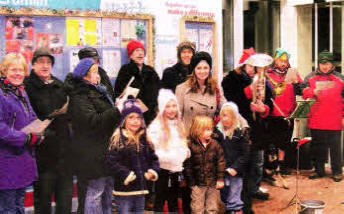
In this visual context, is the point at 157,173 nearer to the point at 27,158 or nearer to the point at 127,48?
the point at 27,158

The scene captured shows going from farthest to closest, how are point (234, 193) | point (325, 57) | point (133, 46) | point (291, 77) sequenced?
point (291, 77), point (325, 57), point (133, 46), point (234, 193)

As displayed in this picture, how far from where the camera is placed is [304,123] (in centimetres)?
862

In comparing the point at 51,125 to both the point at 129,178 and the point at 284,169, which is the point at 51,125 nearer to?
the point at 129,178

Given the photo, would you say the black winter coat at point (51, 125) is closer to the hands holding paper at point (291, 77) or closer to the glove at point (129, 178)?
the glove at point (129, 178)

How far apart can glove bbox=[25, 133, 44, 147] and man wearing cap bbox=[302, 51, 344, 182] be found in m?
4.51

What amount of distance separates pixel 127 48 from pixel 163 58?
2.43ft

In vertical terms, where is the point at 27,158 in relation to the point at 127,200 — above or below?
above

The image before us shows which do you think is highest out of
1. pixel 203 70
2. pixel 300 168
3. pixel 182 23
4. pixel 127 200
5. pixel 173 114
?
pixel 182 23

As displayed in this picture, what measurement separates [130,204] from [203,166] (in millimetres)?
889

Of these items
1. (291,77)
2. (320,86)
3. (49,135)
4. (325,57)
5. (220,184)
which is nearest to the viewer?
(49,135)

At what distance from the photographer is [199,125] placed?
15.5 feet

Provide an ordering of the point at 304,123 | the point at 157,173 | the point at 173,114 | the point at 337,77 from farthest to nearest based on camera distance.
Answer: the point at 304,123, the point at 337,77, the point at 173,114, the point at 157,173

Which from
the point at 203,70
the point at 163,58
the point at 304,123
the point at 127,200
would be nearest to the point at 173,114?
the point at 203,70

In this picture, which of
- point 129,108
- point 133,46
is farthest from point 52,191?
point 133,46
